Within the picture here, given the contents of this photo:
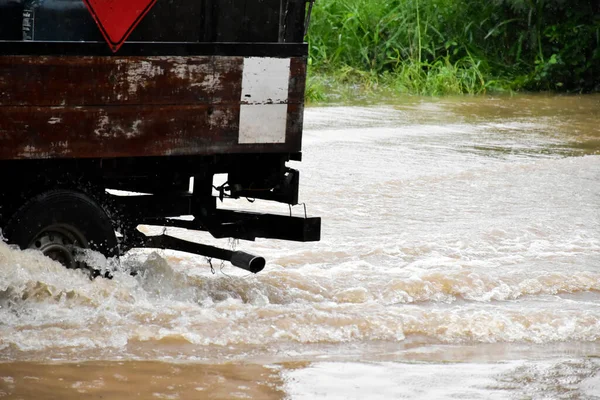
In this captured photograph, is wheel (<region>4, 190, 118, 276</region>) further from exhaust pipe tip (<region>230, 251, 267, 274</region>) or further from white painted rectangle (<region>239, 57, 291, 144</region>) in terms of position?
white painted rectangle (<region>239, 57, 291, 144</region>)

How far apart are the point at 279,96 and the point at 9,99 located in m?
1.45

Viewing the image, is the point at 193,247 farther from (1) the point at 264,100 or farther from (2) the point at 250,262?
(1) the point at 264,100

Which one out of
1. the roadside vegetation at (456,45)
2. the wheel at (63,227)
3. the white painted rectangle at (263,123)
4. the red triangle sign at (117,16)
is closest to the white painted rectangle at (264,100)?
the white painted rectangle at (263,123)

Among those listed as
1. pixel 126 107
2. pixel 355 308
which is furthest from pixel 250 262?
pixel 126 107

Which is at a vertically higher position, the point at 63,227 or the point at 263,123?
the point at 263,123

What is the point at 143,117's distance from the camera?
5.68 meters

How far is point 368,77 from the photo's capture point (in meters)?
18.9

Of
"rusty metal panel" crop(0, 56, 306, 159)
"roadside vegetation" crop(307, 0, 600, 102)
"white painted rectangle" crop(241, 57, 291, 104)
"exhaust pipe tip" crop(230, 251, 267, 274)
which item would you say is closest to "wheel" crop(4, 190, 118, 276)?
"rusty metal panel" crop(0, 56, 306, 159)

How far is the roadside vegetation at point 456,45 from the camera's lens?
1880cm

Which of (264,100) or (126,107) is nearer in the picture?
(126,107)

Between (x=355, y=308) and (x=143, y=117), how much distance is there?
1.76m

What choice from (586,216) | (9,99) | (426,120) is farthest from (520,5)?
(9,99)

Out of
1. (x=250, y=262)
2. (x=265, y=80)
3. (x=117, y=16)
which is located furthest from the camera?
(x=250, y=262)

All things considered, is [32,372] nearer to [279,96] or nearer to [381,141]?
[279,96]
